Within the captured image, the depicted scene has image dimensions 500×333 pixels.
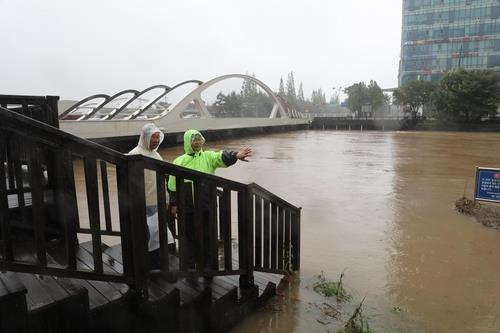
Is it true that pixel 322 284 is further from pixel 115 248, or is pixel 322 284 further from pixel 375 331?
pixel 115 248

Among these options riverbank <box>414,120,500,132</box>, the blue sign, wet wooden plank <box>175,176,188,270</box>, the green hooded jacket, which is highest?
the green hooded jacket

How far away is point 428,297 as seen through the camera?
13.1ft

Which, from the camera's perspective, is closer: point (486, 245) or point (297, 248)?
point (297, 248)

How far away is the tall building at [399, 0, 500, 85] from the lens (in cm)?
6719

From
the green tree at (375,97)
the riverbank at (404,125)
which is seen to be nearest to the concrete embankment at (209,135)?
the riverbank at (404,125)

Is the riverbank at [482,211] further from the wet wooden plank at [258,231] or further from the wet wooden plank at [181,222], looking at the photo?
the wet wooden plank at [181,222]

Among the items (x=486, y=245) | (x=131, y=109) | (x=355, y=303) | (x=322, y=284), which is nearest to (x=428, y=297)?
(x=355, y=303)

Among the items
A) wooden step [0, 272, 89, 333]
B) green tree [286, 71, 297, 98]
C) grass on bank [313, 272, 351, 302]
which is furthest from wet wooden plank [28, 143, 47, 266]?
green tree [286, 71, 297, 98]

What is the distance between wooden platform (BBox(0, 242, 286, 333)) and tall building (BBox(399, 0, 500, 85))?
257 feet

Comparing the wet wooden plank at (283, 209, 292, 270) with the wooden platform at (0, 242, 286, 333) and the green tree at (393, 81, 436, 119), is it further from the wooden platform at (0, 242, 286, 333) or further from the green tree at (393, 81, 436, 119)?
the green tree at (393, 81, 436, 119)

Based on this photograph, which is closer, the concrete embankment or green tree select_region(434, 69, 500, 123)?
the concrete embankment

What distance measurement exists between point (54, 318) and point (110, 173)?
1090 cm

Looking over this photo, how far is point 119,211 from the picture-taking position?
7.68ft

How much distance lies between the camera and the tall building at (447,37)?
6719 cm
